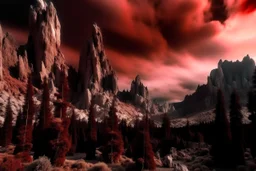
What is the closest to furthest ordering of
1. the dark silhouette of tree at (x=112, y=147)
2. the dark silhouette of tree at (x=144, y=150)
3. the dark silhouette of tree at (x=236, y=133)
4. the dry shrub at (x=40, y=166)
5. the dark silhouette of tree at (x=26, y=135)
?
the dry shrub at (x=40, y=166), the dark silhouette of tree at (x=144, y=150), the dark silhouette of tree at (x=26, y=135), the dark silhouette of tree at (x=236, y=133), the dark silhouette of tree at (x=112, y=147)

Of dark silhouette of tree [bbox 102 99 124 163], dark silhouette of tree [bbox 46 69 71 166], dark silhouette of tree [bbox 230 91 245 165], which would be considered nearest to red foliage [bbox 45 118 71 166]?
dark silhouette of tree [bbox 46 69 71 166]

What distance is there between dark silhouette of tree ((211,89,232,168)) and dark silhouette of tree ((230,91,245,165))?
0.99 m

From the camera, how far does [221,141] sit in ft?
155

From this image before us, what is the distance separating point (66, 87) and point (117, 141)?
17980 millimetres

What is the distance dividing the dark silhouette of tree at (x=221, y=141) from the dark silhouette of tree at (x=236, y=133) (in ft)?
3.23

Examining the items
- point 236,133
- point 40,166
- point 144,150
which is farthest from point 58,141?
point 236,133

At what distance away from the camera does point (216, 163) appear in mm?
46281

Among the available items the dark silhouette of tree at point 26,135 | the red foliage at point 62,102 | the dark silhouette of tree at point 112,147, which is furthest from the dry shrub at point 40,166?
the dark silhouette of tree at point 112,147

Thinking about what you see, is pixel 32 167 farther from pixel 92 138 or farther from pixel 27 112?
pixel 92 138

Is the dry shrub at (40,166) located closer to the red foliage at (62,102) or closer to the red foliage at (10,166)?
the red foliage at (10,166)

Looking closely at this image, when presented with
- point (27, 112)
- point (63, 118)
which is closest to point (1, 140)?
point (27, 112)

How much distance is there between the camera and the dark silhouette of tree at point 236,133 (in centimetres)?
4456

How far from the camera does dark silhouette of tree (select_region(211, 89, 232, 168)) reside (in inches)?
1776

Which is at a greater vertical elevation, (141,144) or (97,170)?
(141,144)
